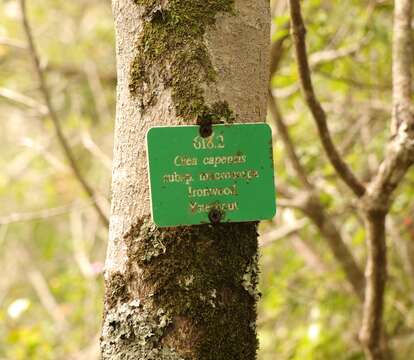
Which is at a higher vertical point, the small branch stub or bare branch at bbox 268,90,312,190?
bare branch at bbox 268,90,312,190

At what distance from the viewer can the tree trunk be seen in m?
0.86

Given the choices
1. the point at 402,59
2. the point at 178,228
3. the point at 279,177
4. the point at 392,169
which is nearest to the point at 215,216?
the point at 178,228

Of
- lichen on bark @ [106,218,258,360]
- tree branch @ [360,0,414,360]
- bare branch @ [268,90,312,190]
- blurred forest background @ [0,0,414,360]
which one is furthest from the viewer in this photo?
blurred forest background @ [0,0,414,360]

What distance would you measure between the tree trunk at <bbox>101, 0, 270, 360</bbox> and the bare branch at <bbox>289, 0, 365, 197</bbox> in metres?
0.51

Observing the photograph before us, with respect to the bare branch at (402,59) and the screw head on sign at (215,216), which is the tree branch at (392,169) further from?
the screw head on sign at (215,216)

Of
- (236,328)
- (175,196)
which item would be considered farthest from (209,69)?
(236,328)

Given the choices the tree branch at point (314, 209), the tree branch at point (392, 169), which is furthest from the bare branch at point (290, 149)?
the tree branch at point (392, 169)

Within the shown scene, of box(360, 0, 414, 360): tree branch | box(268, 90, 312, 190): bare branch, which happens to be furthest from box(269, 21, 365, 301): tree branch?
box(360, 0, 414, 360): tree branch

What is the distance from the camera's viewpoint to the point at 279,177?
10.5 ft

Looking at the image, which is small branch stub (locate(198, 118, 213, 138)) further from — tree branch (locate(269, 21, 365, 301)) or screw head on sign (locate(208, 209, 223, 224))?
tree branch (locate(269, 21, 365, 301))

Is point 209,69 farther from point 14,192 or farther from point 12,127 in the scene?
point 12,127

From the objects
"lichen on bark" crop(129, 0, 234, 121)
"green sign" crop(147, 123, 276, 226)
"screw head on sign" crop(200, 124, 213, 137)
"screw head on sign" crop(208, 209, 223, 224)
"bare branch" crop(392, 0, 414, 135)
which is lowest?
"screw head on sign" crop(208, 209, 223, 224)

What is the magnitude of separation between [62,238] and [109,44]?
2338 millimetres

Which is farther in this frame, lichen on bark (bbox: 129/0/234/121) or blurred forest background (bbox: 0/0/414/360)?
blurred forest background (bbox: 0/0/414/360)
